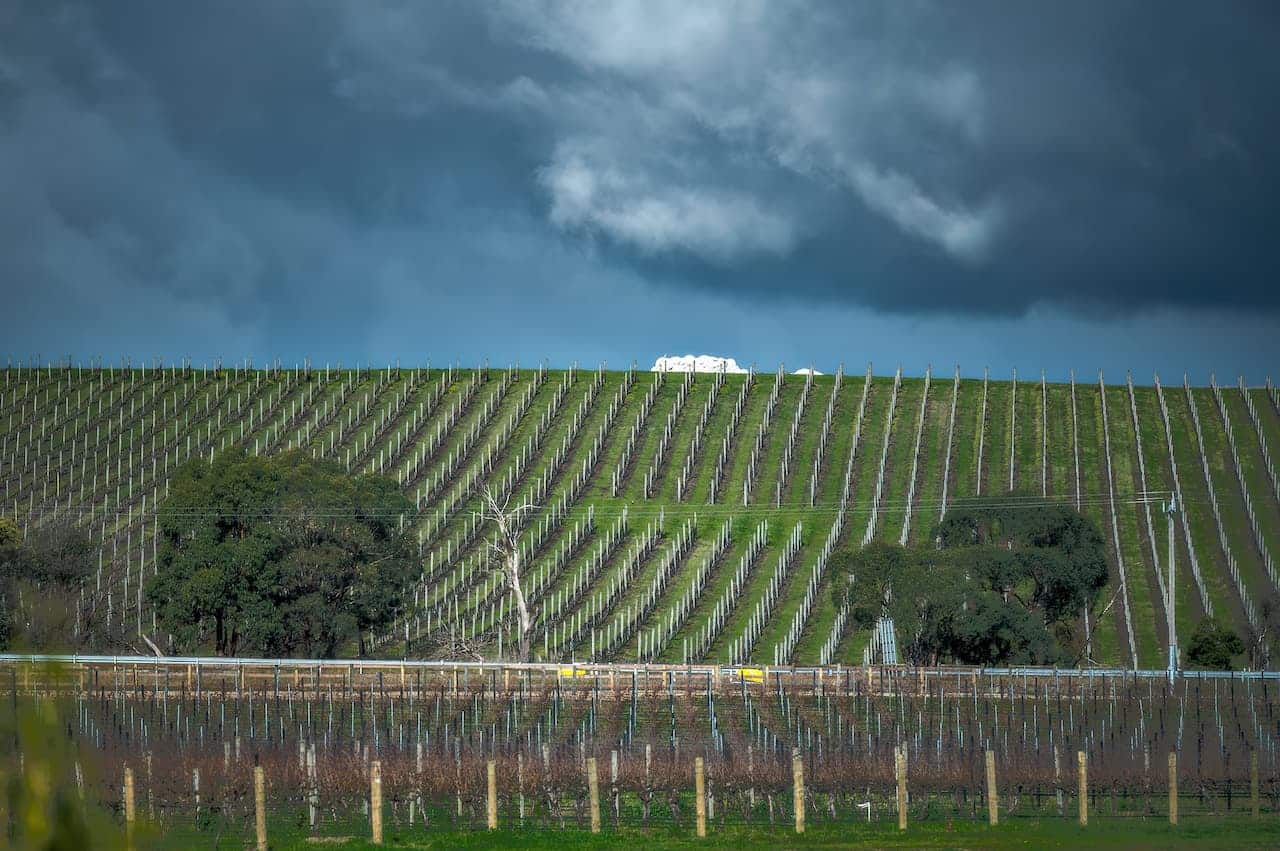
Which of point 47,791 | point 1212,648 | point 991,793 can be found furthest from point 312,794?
point 1212,648

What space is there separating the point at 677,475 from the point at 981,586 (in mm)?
36048

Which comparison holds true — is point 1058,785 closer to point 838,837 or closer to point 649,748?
point 838,837

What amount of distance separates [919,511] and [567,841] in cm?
6093

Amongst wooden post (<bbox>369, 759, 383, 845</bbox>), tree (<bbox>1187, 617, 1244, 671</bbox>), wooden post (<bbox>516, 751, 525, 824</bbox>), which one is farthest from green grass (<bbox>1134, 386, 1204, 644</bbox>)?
wooden post (<bbox>369, 759, 383, 845</bbox>)

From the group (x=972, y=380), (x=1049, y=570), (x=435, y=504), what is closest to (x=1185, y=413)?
(x=972, y=380)

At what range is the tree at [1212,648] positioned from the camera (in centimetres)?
6800

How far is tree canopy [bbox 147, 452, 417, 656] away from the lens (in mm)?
63094

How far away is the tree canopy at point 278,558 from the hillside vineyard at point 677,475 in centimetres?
658

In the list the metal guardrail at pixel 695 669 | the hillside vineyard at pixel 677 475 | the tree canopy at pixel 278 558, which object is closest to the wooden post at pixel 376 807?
the metal guardrail at pixel 695 669

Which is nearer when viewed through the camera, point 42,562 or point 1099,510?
point 42,562

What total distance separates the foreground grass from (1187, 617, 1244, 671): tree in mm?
34823

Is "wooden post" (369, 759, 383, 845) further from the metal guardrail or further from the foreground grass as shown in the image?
the metal guardrail

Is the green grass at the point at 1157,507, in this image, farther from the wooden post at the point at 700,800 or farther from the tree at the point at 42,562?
the tree at the point at 42,562

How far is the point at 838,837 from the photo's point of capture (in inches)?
1268
